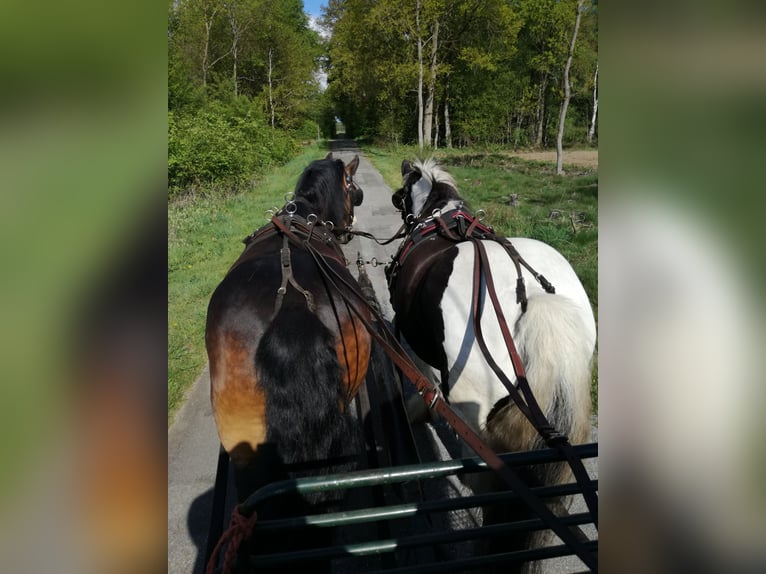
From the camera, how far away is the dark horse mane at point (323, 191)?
11.9ft

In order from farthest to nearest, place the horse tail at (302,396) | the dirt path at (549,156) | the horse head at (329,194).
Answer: the horse head at (329,194) < the horse tail at (302,396) < the dirt path at (549,156)

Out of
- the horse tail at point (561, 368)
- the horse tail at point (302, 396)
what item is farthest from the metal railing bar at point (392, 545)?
the horse tail at point (561, 368)

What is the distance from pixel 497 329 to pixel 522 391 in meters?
0.50

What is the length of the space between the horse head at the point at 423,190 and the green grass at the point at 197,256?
2591mm

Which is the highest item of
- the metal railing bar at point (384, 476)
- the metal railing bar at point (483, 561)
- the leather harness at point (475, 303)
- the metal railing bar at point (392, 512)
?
the leather harness at point (475, 303)

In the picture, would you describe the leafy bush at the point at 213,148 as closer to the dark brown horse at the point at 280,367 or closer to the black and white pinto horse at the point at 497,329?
the black and white pinto horse at the point at 497,329

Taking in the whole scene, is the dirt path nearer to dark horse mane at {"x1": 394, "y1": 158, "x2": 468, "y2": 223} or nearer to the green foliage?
the green foliage

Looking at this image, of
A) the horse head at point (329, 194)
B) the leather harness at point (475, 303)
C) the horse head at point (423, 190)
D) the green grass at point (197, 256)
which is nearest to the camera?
the leather harness at point (475, 303)

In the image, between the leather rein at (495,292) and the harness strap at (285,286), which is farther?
the harness strap at (285,286)

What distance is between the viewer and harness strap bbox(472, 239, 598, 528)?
3.92ft

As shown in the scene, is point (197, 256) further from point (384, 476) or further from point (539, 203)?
point (384, 476)
